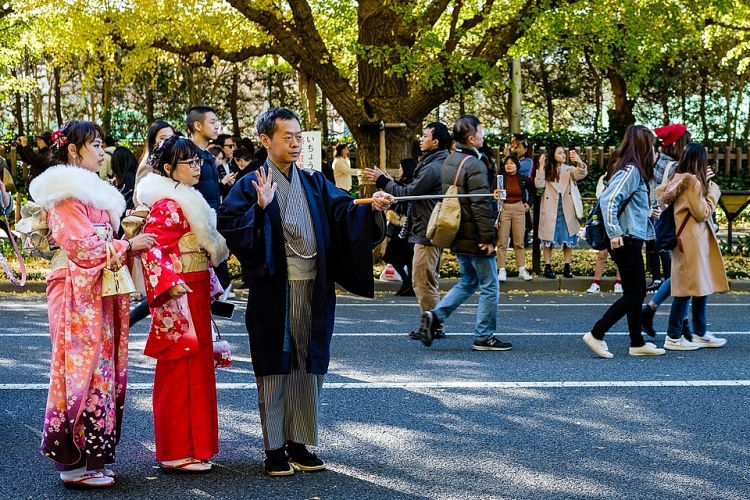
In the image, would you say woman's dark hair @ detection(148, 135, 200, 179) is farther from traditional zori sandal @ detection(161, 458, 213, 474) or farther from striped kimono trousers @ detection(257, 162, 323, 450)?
traditional zori sandal @ detection(161, 458, 213, 474)

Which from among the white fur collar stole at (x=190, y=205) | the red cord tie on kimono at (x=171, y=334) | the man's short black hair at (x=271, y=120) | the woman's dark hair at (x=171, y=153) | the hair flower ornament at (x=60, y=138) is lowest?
the red cord tie on kimono at (x=171, y=334)

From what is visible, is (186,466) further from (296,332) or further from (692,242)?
(692,242)

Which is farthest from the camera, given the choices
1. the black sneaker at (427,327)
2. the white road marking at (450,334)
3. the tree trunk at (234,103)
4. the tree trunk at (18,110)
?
the tree trunk at (234,103)

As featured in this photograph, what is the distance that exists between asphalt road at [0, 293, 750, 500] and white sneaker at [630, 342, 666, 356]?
0.10 metres

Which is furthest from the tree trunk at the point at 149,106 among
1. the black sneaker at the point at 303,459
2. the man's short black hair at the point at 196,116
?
the black sneaker at the point at 303,459

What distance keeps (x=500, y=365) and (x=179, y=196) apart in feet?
11.6

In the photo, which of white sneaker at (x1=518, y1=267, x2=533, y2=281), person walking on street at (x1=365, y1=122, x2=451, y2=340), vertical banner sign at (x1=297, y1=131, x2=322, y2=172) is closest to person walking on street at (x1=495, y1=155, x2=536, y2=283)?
white sneaker at (x1=518, y1=267, x2=533, y2=281)

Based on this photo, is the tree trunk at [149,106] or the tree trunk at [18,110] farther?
the tree trunk at [18,110]

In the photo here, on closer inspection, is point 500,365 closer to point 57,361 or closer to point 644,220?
point 644,220

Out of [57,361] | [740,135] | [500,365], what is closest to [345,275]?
[57,361]

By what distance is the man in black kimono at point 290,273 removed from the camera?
5.12m

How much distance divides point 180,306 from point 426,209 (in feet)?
14.3

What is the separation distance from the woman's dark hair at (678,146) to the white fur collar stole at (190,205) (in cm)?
476

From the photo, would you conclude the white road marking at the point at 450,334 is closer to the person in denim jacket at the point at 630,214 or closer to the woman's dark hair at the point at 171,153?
the person in denim jacket at the point at 630,214
